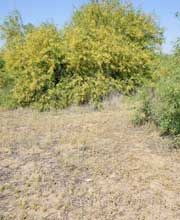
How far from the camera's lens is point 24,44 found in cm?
1088

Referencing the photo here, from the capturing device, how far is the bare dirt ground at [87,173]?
3.63 metres

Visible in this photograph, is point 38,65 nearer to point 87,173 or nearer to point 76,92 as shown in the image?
point 76,92

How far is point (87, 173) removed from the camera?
183 inches

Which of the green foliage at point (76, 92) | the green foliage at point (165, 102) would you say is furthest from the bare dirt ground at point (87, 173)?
the green foliage at point (76, 92)

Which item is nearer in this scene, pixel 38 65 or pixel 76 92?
pixel 76 92

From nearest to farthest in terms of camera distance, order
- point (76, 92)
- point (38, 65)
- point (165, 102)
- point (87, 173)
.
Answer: point (87, 173) < point (165, 102) < point (76, 92) < point (38, 65)

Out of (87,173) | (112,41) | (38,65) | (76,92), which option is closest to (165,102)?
(87,173)

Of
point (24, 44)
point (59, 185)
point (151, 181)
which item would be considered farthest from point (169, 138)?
point (24, 44)

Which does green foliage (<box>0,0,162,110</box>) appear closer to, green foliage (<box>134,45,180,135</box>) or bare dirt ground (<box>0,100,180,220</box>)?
bare dirt ground (<box>0,100,180,220</box>)

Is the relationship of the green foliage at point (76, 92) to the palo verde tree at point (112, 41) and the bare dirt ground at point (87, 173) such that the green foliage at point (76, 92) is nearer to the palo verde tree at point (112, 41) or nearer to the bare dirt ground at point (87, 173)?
the palo verde tree at point (112, 41)

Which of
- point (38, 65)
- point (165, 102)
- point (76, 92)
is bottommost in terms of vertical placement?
point (165, 102)

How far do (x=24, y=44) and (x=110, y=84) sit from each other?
3.28 meters

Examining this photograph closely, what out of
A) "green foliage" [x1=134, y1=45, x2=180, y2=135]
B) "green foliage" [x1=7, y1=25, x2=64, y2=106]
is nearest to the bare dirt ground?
"green foliage" [x1=134, y1=45, x2=180, y2=135]

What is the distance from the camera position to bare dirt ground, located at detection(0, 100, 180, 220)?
363cm
